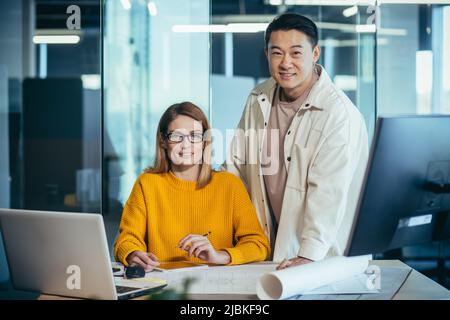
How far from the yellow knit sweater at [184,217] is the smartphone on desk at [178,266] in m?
0.07

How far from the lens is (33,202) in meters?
4.54

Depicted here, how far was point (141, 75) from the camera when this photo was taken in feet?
14.2

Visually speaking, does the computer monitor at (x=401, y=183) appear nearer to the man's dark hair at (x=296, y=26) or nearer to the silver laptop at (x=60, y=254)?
the silver laptop at (x=60, y=254)

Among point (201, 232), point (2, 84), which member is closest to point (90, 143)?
point (2, 84)

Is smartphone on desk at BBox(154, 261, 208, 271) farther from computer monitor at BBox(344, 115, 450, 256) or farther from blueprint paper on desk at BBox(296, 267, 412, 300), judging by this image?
computer monitor at BBox(344, 115, 450, 256)

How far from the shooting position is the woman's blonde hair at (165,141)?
2285 millimetres

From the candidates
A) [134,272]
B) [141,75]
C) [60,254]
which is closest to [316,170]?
[134,272]

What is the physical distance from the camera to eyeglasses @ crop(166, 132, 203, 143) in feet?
7.57

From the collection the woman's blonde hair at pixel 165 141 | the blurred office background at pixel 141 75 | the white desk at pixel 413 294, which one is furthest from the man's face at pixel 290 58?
the white desk at pixel 413 294

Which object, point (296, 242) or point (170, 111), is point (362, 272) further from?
point (170, 111)

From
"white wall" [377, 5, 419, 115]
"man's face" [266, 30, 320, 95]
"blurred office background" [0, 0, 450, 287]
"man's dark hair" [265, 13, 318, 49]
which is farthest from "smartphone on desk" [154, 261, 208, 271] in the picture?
"white wall" [377, 5, 419, 115]

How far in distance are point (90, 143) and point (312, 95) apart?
2.73 metres

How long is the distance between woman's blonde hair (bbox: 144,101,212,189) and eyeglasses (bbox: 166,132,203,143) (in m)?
0.02

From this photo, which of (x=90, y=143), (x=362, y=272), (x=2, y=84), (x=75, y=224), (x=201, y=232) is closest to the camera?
(x=75, y=224)
